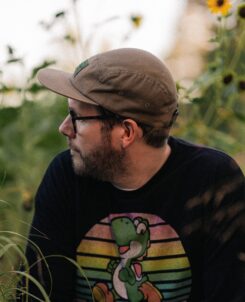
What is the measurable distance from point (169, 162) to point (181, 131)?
1157 mm

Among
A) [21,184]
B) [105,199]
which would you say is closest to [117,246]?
[105,199]

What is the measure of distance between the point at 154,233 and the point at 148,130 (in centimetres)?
33

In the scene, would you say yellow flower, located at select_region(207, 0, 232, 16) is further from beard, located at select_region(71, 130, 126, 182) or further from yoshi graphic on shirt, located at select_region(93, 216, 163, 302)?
yoshi graphic on shirt, located at select_region(93, 216, 163, 302)

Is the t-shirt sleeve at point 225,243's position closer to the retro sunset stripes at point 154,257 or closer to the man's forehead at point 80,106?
the retro sunset stripes at point 154,257

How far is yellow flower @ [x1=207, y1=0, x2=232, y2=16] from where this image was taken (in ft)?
Result: 10.7

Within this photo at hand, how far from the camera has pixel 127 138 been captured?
2.44 m

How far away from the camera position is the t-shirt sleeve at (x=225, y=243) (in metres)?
2.39

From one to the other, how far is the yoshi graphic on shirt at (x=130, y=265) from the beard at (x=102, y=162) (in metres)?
0.15

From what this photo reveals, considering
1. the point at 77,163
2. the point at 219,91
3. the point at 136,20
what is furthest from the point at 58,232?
the point at 136,20

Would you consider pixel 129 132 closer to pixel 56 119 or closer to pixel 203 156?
pixel 203 156

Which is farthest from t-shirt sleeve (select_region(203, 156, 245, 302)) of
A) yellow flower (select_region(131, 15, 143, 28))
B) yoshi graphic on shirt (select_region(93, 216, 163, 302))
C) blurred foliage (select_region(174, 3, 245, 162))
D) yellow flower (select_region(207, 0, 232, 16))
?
yellow flower (select_region(131, 15, 143, 28))

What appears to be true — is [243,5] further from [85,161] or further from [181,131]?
[85,161]

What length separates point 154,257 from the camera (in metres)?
2.46

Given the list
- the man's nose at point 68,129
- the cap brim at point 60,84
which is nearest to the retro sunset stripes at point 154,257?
the man's nose at point 68,129
